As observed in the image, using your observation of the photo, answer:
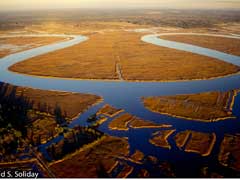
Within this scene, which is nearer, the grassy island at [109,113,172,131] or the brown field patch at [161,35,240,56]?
the grassy island at [109,113,172,131]

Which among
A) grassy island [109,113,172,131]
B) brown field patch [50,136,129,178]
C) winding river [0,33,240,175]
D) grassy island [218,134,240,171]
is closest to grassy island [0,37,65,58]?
winding river [0,33,240,175]

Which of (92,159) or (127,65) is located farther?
(127,65)

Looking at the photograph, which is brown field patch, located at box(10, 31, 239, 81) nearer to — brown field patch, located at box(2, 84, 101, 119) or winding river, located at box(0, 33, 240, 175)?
winding river, located at box(0, 33, 240, 175)

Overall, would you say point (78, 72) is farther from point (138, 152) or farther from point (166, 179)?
point (166, 179)

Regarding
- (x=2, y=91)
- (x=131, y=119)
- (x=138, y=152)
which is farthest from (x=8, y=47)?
(x=138, y=152)

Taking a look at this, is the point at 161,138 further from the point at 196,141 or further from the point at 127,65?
the point at 127,65

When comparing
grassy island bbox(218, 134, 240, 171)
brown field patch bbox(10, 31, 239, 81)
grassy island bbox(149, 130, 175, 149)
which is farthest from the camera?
brown field patch bbox(10, 31, 239, 81)

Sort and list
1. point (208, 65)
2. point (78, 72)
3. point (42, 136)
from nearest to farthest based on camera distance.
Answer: point (42, 136) → point (78, 72) → point (208, 65)

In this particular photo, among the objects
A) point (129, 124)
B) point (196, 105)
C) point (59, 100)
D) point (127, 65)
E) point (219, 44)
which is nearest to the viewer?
point (129, 124)

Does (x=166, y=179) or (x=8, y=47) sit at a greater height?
(x=8, y=47)

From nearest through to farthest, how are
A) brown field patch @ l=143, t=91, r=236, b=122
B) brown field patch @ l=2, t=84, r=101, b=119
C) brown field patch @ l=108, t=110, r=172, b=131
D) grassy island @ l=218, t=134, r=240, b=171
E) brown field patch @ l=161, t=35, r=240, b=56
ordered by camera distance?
1. grassy island @ l=218, t=134, r=240, b=171
2. brown field patch @ l=108, t=110, r=172, b=131
3. brown field patch @ l=143, t=91, r=236, b=122
4. brown field patch @ l=2, t=84, r=101, b=119
5. brown field patch @ l=161, t=35, r=240, b=56

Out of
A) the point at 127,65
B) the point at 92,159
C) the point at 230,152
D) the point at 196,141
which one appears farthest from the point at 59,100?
the point at 230,152
